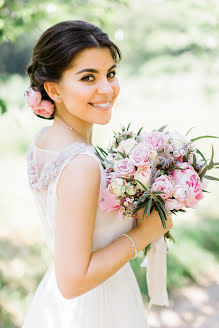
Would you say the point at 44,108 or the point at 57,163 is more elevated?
the point at 44,108

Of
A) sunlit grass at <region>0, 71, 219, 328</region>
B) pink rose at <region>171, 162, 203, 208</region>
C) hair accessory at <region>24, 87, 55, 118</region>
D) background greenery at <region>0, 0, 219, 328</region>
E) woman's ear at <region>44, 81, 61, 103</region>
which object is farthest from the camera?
background greenery at <region>0, 0, 219, 328</region>

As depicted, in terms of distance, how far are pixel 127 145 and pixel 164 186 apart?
0.83 ft

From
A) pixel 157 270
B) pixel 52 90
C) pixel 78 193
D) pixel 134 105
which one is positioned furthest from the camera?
pixel 134 105

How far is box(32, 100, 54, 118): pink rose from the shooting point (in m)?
1.85

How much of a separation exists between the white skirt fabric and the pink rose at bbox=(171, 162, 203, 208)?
0.63 meters

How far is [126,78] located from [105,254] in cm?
1417

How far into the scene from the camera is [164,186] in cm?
148

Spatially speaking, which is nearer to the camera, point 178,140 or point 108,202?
point 108,202

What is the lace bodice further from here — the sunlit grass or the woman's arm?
the sunlit grass

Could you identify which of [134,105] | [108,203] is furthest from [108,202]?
[134,105]

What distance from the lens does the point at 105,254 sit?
5.08 feet

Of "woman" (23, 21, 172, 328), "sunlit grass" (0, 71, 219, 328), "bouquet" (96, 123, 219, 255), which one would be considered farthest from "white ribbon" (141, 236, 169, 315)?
"sunlit grass" (0, 71, 219, 328)

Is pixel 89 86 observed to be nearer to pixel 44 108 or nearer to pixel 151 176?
pixel 44 108

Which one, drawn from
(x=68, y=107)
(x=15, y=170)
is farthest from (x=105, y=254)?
(x=15, y=170)
